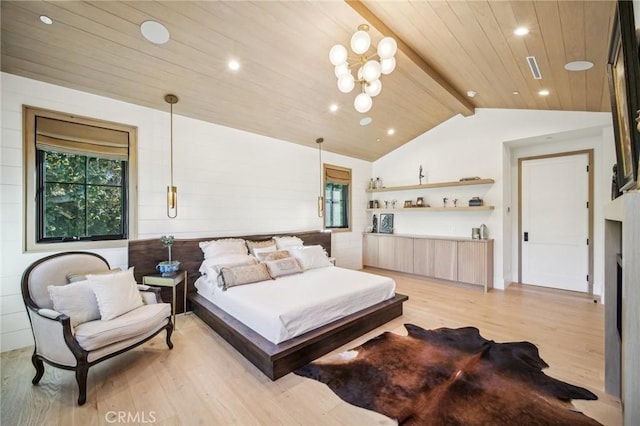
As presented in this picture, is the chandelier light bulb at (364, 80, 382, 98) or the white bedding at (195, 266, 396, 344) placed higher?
the chandelier light bulb at (364, 80, 382, 98)

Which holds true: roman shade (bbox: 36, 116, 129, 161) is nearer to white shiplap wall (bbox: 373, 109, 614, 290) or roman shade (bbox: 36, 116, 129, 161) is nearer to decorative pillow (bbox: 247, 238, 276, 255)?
decorative pillow (bbox: 247, 238, 276, 255)

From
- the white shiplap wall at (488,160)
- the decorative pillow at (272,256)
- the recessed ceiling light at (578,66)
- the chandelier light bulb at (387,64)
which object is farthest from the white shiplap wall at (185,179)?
the recessed ceiling light at (578,66)

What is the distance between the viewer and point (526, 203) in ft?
17.5

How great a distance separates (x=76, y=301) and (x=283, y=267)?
7.17 feet

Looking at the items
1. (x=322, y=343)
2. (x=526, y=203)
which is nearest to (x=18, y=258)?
(x=322, y=343)

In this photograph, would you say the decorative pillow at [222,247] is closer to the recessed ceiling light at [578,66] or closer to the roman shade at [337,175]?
the roman shade at [337,175]

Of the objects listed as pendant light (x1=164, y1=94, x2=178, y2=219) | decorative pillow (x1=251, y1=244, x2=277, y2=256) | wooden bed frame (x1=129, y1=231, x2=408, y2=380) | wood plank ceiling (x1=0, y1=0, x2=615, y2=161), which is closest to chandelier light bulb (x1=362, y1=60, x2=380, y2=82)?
wood plank ceiling (x1=0, y1=0, x2=615, y2=161)

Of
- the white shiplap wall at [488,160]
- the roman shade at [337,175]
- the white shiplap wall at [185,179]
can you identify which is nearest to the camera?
the white shiplap wall at [185,179]

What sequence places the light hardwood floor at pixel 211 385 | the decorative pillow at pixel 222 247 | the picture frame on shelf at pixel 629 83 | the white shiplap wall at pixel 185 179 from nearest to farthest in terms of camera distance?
the picture frame on shelf at pixel 629 83 → the light hardwood floor at pixel 211 385 → the white shiplap wall at pixel 185 179 → the decorative pillow at pixel 222 247

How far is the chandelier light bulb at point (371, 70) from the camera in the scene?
239 cm

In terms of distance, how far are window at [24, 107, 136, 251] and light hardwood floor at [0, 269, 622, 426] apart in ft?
Result: 4.31

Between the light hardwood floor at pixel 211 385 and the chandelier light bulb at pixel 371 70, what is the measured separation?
2.73 metres

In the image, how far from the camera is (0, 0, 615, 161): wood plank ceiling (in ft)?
7.76

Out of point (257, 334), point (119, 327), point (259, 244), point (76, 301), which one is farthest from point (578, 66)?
point (76, 301)
